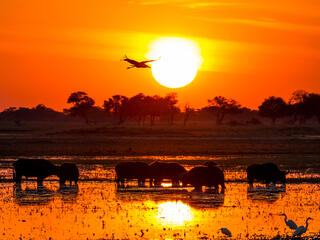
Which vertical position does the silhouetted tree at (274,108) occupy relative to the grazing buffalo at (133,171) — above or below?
above

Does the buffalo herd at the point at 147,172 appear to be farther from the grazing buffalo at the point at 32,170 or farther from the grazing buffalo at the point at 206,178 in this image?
the grazing buffalo at the point at 206,178

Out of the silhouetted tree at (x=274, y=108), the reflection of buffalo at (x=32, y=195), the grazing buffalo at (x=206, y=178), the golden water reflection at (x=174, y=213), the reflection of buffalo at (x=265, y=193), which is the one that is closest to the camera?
the golden water reflection at (x=174, y=213)

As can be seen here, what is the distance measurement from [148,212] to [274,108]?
143m

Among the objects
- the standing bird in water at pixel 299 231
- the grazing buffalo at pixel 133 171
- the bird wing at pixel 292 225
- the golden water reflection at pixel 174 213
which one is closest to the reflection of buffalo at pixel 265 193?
the golden water reflection at pixel 174 213

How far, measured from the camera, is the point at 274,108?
160 m

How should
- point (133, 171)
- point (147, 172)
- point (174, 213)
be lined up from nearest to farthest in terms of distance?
point (174, 213)
point (147, 172)
point (133, 171)

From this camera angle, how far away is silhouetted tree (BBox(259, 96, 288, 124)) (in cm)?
15925

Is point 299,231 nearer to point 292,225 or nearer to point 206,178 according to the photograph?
point 292,225

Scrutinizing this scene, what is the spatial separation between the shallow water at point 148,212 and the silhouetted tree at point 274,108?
133 metres

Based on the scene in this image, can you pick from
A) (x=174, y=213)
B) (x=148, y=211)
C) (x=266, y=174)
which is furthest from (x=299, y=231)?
(x=266, y=174)

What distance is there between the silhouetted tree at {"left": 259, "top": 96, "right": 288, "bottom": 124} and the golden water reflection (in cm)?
14003

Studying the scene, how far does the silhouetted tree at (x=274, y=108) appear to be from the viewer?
15925 cm

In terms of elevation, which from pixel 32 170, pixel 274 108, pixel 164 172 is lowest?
pixel 164 172

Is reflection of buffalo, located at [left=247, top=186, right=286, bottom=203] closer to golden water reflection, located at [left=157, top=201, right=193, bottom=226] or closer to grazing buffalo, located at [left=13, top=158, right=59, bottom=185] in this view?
golden water reflection, located at [left=157, top=201, right=193, bottom=226]
